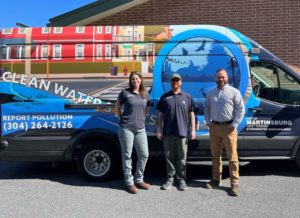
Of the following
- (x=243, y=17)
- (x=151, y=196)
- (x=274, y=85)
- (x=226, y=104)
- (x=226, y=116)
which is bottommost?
(x=151, y=196)

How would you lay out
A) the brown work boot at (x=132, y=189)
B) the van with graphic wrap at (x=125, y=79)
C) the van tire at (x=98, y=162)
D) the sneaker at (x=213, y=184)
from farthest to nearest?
the van tire at (x=98, y=162)
the van with graphic wrap at (x=125, y=79)
the sneaker at (x=213, y=184)
the brown work boot at (x=132, y=189)

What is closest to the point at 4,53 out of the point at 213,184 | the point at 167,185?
the point at 167,185

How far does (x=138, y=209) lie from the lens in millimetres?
4816

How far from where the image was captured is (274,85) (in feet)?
19.4

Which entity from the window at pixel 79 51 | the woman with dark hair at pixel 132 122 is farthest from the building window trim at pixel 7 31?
the woman with dark hair at pixel 132 122

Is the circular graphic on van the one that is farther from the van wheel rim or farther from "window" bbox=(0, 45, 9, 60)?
"window" bbox=(0, 45, 9, 60)

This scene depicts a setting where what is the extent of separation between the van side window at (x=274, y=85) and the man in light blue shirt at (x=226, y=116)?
0.75 m

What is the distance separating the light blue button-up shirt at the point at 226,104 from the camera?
5250mm

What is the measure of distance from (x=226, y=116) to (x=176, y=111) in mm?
729

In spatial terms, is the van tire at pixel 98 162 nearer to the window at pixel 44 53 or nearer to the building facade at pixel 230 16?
the window at pixel 44 53

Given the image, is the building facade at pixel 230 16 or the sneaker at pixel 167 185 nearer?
the sneaker at pixel 167 185

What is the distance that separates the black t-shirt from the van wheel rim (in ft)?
3.91

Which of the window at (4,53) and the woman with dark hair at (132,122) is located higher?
the window at (4,53)

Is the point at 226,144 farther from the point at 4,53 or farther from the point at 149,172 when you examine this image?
the point at 4,53
